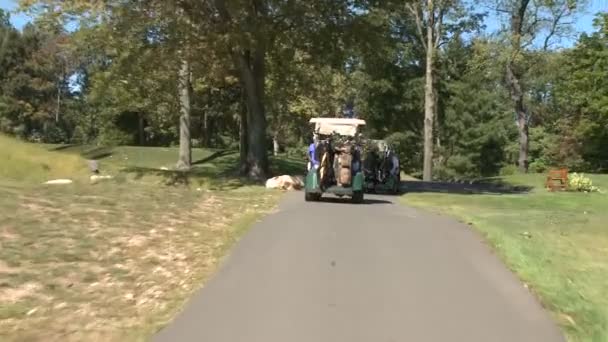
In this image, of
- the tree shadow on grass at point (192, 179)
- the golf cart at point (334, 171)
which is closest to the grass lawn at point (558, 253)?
the golf cart at point (334, 171)

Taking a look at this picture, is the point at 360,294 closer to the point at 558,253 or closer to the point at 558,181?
the point at 558,253

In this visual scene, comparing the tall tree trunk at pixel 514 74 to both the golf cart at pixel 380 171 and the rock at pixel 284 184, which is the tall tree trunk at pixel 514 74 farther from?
the rock at pixel 284 184

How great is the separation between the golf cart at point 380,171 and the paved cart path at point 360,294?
40.3 feet

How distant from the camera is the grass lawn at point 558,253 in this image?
7.50 meters

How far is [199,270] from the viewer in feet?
29.2

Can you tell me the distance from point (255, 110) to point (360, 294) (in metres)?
19.5

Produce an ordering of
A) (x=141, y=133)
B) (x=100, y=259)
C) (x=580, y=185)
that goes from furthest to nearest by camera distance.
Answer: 1. (x=141, y=133)
2. (x=580, y=185)
3. (x=100, y=259)

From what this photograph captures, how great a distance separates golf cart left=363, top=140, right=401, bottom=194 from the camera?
24.3m

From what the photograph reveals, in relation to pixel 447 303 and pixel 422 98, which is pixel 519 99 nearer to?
pixel 422 98

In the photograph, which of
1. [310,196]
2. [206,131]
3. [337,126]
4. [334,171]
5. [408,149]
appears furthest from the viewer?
[408,149]

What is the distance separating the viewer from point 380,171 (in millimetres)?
24609

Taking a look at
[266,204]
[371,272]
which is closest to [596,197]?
[266,204]

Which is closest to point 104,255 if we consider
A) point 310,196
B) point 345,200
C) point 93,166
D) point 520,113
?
point 310,196

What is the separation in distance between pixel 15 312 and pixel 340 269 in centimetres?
379
